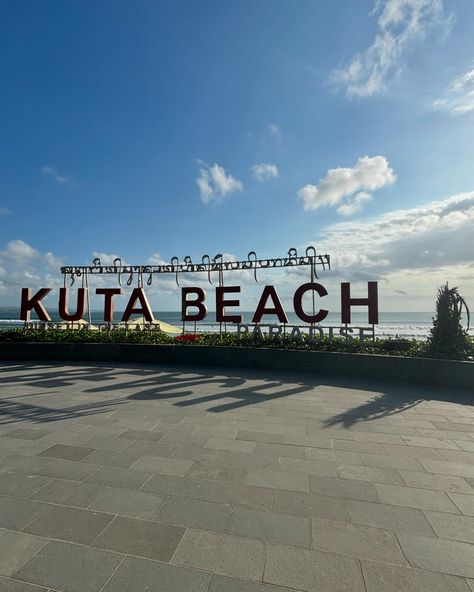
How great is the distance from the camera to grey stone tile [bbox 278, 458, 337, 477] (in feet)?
15.1

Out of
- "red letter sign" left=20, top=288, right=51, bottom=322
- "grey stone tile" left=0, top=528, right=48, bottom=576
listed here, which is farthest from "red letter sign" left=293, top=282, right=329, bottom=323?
"red letter sign" left=20, top=288, right=51, bottom=322

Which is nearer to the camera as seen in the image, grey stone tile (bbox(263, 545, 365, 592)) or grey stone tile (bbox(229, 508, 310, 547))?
grey stone tile (bbox(263, 545, 365, 592))

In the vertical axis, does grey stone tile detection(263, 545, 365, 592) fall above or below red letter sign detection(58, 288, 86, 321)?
below

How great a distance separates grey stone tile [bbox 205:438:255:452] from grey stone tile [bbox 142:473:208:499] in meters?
1.13

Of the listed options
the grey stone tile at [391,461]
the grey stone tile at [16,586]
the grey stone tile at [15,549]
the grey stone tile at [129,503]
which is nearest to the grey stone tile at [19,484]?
the grey stone tile at [15,549]

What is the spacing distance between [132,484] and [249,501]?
1.52 meters

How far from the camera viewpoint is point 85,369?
1280cm

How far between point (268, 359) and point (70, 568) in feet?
33.7

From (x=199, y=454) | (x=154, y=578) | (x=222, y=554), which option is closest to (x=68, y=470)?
(x=199, y=454)

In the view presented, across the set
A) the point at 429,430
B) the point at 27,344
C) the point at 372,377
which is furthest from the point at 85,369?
the point at 429,430

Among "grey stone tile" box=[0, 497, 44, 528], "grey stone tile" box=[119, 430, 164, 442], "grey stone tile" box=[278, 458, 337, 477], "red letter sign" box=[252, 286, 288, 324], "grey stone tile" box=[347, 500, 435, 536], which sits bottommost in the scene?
"grey stone tile" box=[347, 500, 435, 536]

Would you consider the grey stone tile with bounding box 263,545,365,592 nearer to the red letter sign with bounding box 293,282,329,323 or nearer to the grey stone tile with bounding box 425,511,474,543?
the grey stone tile with bounding box 425,511,474,543

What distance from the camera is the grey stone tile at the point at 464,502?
148 inches

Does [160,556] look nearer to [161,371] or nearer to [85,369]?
[161,371]
